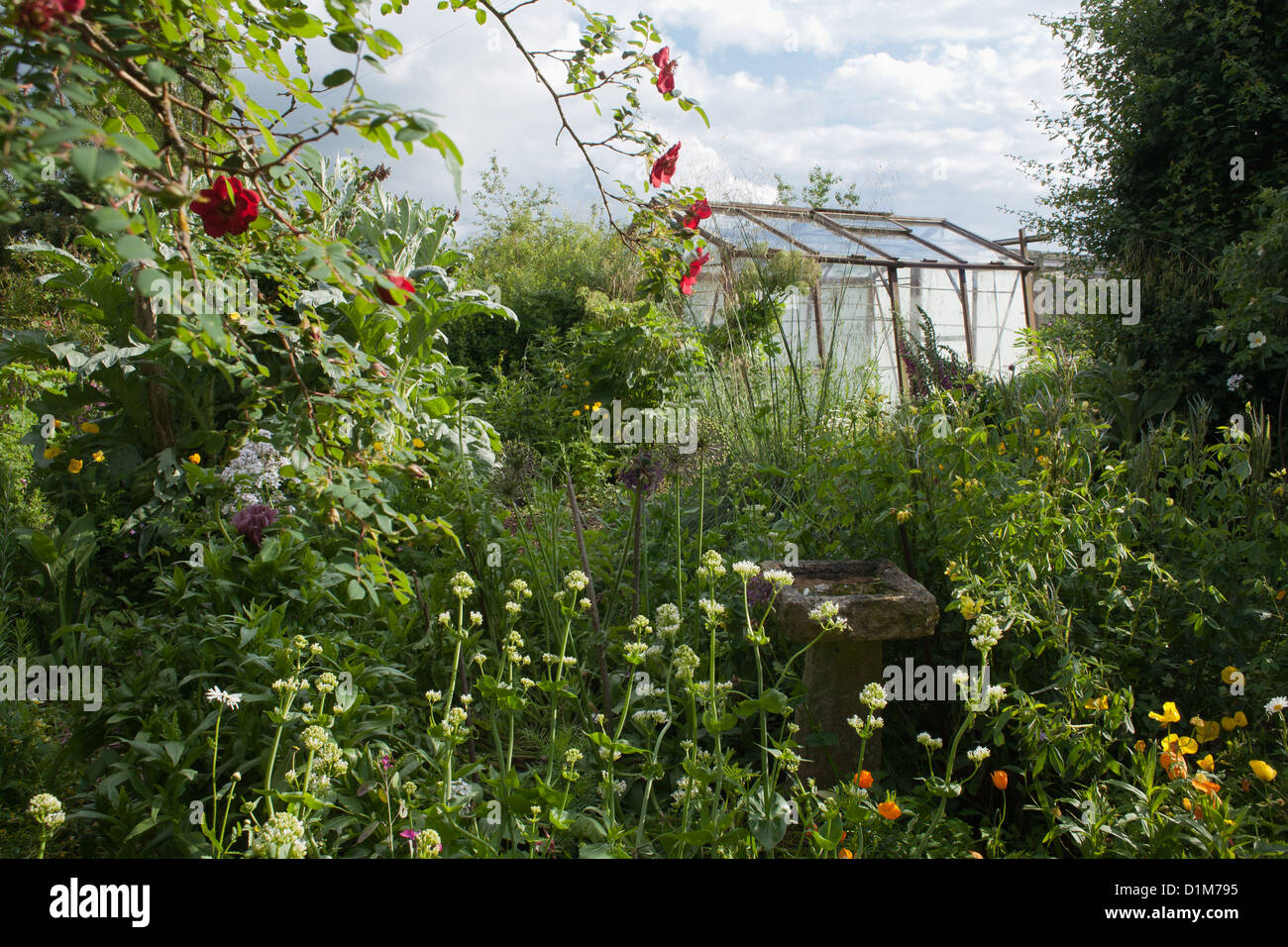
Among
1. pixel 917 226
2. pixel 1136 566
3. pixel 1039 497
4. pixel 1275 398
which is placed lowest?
pixel 1136 566

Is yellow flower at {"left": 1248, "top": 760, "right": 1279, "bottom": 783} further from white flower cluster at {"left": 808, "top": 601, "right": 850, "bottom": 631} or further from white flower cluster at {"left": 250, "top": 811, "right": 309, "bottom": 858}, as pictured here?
white flower cluster at {"left": 250, "top": 811, "right": 309, "bottom": 858}

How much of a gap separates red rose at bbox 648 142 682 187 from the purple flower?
1.49 m

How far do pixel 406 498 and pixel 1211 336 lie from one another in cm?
361

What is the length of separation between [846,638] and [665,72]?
1.49 m

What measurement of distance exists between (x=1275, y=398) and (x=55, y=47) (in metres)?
5.79

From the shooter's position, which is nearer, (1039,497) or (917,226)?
(1039,497)

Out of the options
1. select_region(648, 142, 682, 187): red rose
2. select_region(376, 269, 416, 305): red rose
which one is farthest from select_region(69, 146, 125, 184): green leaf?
select_region(648, 142, 682, 187): red rose

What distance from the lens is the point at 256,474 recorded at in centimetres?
284
